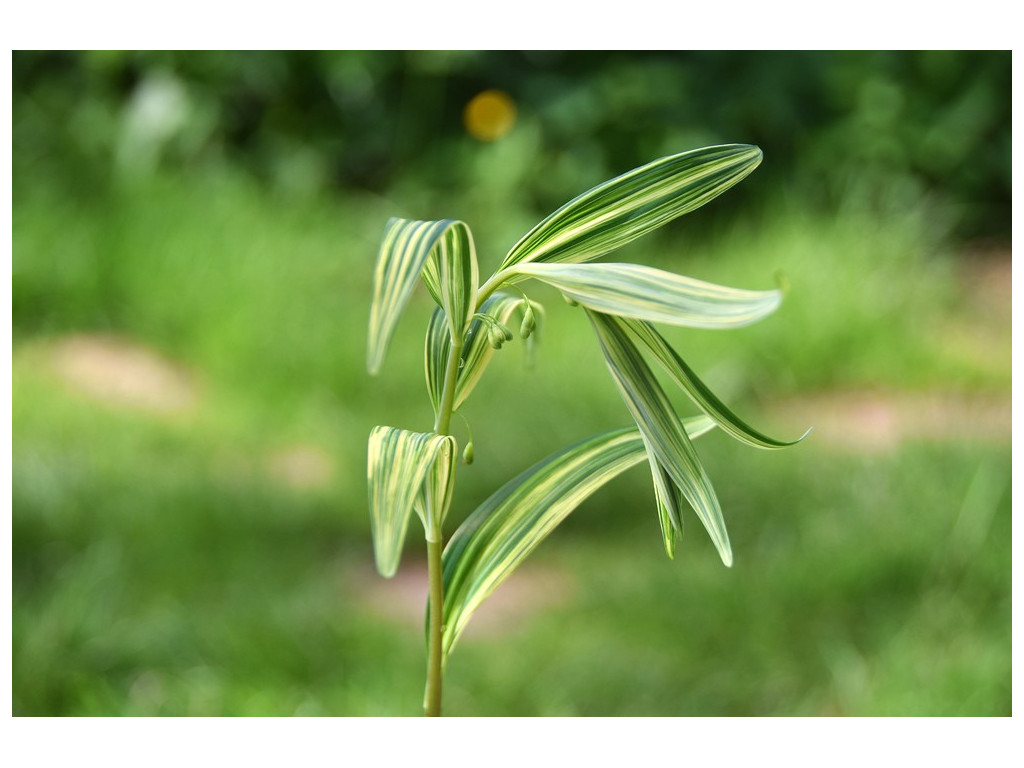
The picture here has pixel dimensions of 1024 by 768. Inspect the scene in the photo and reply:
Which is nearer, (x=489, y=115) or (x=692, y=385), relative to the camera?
(x=692, y=385)

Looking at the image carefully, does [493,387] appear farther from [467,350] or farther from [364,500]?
[467,350]

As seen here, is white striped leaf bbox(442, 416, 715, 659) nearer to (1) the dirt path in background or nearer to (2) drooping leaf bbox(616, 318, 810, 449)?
(2) drooping leaf bbox(616, 318, 810, 449)

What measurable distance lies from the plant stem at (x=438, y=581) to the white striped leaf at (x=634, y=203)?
4 centimetres

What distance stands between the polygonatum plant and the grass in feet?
2.23

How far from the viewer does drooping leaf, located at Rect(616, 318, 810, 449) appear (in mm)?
405

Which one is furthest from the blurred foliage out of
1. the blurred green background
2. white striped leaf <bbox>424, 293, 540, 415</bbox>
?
white striped leaf <bbox>424, 293, 540, 415</bbox>

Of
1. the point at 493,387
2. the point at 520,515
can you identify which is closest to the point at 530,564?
the point at 493,387

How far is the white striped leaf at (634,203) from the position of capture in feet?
1.30

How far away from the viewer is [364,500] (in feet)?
5.54

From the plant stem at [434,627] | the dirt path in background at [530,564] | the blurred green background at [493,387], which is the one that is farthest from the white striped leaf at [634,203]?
the dirt path in background at [530,564]

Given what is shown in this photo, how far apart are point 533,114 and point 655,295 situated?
2.10 m

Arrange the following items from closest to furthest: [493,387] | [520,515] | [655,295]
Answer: [655,295] → [520,515] → [493,387]
